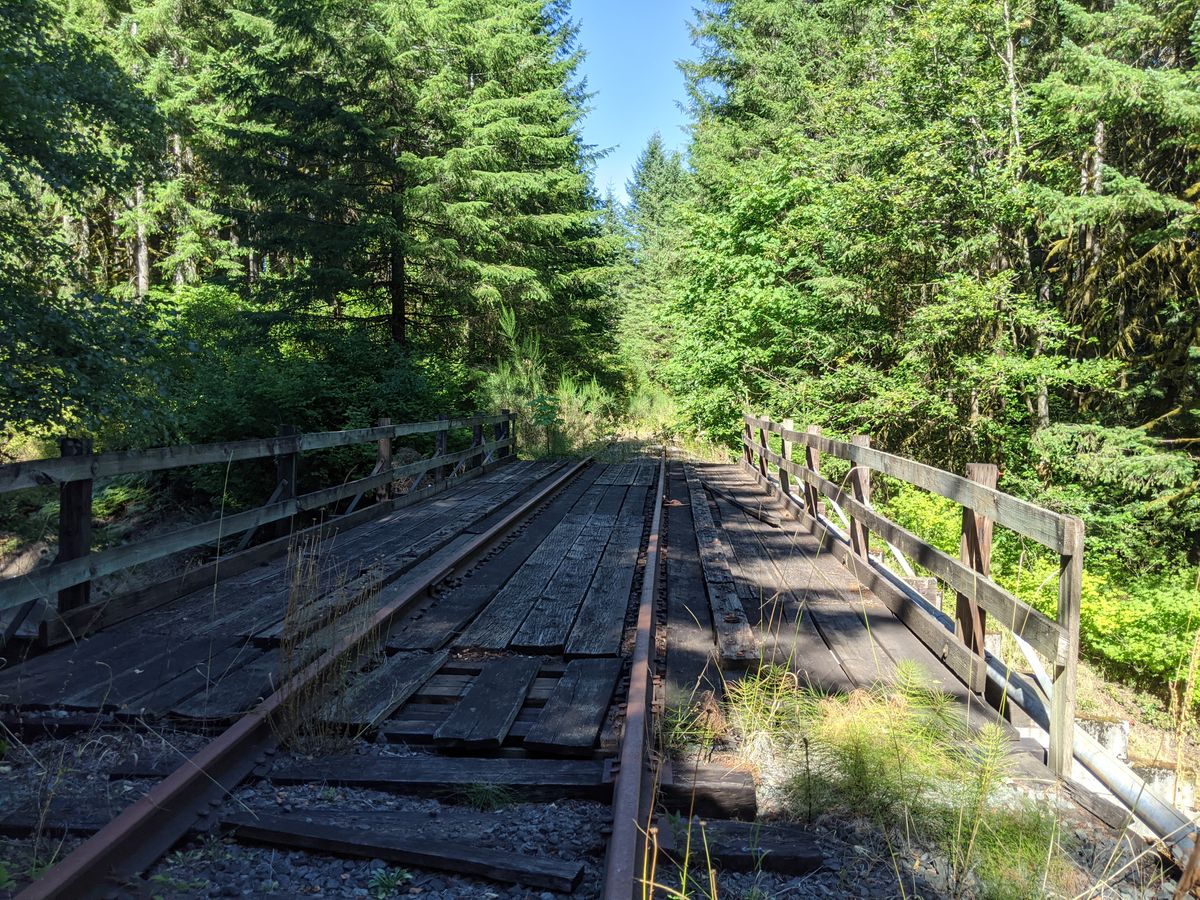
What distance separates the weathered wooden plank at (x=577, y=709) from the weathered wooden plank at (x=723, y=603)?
2.05 ft

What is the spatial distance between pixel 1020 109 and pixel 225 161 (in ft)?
50.6

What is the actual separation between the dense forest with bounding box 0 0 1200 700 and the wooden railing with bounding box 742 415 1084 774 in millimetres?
6122

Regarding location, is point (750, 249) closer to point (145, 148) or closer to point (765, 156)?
point (765, 156)

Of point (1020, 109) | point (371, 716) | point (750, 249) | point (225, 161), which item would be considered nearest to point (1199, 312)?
point (1020, 109)

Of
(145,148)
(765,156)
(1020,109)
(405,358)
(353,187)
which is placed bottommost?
(405,358)

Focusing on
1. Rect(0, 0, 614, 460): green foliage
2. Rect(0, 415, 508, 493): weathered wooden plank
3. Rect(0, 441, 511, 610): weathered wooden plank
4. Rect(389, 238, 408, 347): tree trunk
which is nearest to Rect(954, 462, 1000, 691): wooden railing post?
Rect(0, 441, 511, 610): weathered wooden plank

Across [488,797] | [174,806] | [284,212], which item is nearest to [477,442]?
[284,212]

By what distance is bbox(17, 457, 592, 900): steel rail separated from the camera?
204cm

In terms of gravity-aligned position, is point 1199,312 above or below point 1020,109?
below

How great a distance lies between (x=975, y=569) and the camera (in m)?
3.91

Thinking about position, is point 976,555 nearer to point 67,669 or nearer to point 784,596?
point 784,596

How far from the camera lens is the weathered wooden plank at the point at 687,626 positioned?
12.2 ft

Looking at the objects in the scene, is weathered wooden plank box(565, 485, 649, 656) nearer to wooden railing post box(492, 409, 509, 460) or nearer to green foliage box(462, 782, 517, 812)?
green foliage box(462, 782, 517, 812)

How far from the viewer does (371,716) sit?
133 inches
